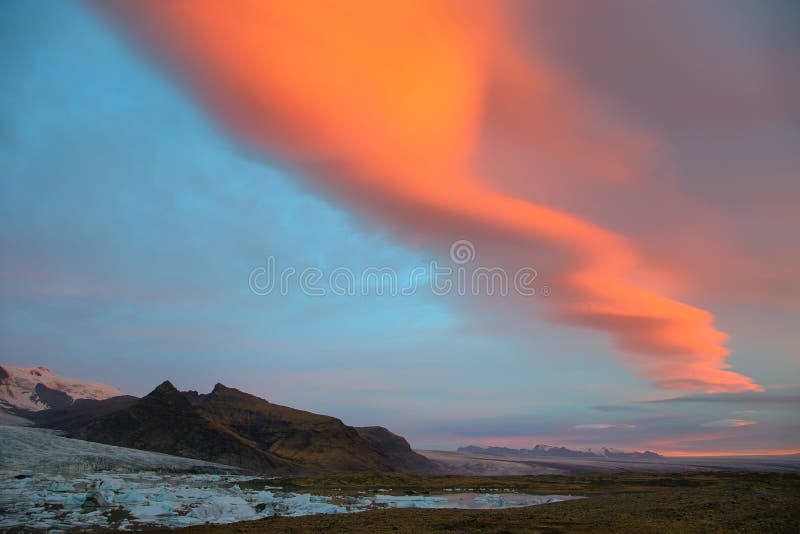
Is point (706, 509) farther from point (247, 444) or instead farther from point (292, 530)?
point (247, 444)

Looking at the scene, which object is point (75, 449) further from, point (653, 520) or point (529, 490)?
point (653, 520)

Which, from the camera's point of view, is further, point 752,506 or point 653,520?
point 752,506

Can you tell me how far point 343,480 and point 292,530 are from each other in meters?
92.1

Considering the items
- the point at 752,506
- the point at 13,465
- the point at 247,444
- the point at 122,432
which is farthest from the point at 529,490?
the point at 122,432

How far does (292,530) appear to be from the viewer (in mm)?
35625

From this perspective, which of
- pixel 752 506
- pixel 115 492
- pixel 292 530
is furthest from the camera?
pixel 115 492

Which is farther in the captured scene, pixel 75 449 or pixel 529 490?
pixel 75 449

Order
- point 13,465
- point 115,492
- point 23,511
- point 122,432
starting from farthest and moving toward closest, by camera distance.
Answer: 1. point 122,432
2. point 13,465
3. point 115,492
4. point 23,511

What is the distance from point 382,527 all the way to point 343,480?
91866 mm

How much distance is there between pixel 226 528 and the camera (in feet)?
123

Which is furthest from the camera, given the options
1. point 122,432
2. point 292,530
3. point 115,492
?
point 122,432

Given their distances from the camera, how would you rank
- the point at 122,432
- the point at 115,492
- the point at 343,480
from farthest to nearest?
the point at 122,432
the point at 343,480
the point at 115,492

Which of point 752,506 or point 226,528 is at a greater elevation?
point 752,506

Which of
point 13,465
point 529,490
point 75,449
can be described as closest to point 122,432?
point 75,449
